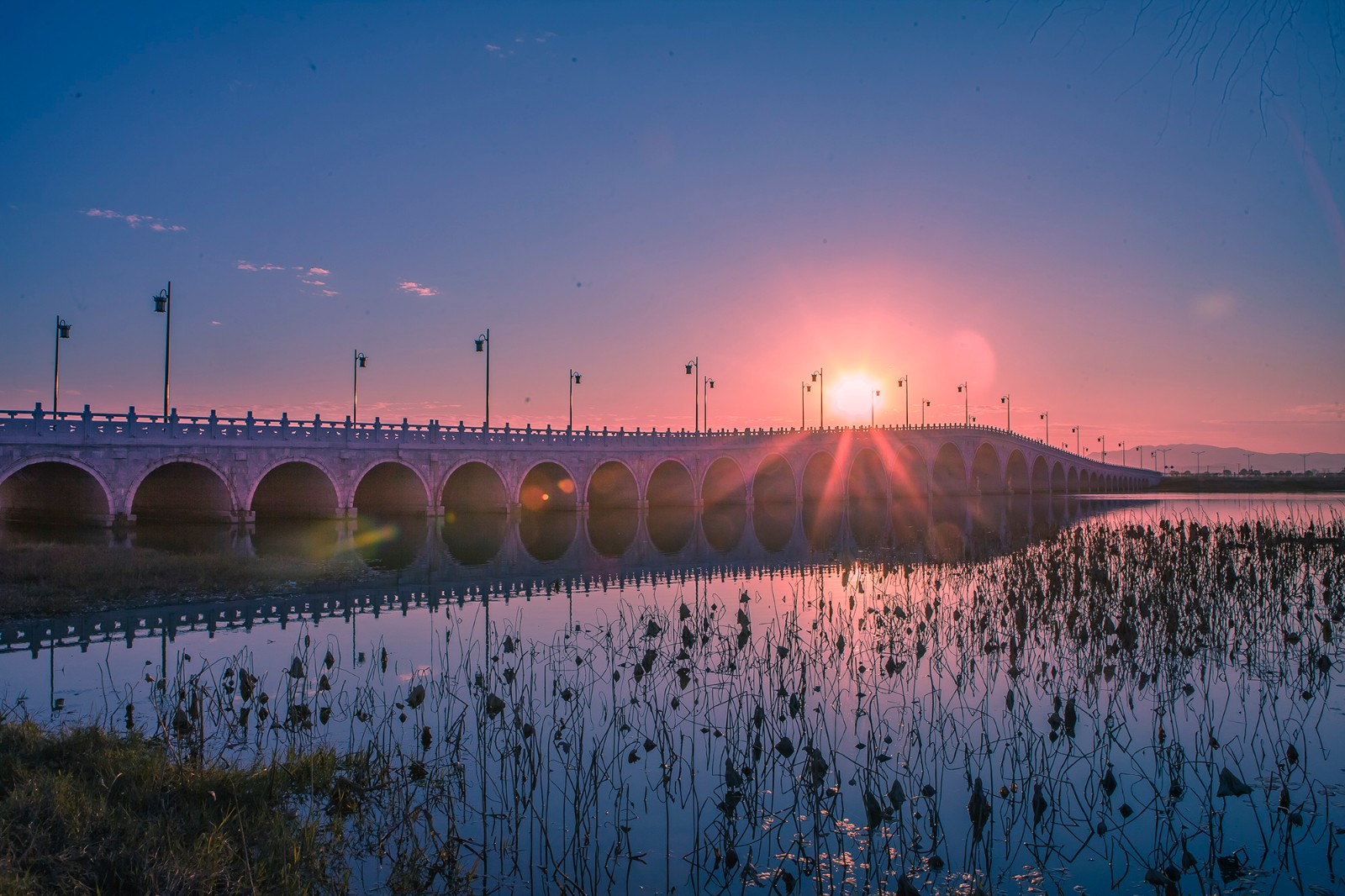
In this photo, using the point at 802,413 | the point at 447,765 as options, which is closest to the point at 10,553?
the point at 447,765

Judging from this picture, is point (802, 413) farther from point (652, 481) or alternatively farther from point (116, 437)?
point (116, 437)

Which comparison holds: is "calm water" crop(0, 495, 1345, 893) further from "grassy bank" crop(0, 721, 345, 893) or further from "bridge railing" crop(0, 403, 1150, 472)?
"bridge railing" crop(0, 403, 1150, 472)

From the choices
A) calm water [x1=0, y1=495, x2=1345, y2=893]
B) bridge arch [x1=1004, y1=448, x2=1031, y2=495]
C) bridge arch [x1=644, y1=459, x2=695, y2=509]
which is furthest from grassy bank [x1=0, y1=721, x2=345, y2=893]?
bridge arch [x1=1004, y1=448, x2=1031, y2=495]

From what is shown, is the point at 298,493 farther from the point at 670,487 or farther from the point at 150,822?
the point at 150,822

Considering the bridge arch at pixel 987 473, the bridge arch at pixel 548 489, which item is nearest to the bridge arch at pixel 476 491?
the bridge arch at pixel 548 489

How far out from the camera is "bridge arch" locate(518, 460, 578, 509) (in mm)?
57031

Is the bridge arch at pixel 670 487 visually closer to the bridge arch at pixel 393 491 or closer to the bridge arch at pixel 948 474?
the bridge arch at pixel 393 491

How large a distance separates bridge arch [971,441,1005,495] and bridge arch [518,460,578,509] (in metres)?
56.4

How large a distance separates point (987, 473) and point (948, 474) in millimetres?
10486

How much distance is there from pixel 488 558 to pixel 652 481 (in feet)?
135

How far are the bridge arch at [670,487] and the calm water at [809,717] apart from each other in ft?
152

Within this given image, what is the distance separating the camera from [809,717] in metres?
9.87

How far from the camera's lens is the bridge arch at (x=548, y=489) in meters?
57.0

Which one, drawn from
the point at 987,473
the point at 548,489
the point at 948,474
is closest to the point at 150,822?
the point at 548,489
